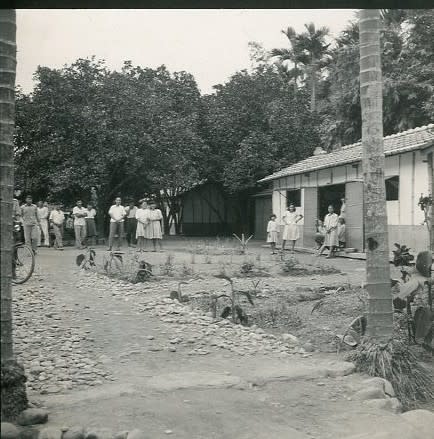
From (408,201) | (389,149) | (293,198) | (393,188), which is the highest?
(389,149)

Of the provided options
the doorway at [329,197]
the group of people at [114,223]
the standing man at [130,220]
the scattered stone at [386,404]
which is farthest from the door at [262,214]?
the scattered stone at [386,404]

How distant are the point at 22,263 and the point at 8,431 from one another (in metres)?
6.92

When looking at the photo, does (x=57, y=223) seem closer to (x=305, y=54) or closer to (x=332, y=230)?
(x=332, y=230)

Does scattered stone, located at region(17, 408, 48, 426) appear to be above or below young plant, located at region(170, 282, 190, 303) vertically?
below

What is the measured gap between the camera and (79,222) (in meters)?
18.1

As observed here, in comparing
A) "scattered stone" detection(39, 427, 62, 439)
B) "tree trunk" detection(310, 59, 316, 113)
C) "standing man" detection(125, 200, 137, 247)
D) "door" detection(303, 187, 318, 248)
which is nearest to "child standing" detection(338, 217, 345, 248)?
"door" detection(303, 187, 318, 248)

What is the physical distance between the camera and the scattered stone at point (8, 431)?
3.10 m

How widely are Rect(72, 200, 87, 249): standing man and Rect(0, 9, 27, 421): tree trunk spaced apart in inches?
571

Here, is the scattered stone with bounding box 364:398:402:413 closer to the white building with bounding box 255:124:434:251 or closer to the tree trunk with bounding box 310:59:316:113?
the white building with bounding box 255:124:434:251

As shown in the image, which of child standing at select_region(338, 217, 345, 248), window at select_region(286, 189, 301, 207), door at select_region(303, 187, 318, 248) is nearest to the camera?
child standing at select_region(338, 217, 345, 248)

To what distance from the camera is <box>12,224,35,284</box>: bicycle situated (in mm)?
9375

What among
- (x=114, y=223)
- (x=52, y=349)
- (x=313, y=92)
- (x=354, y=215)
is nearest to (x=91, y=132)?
(x=114, y=223)
